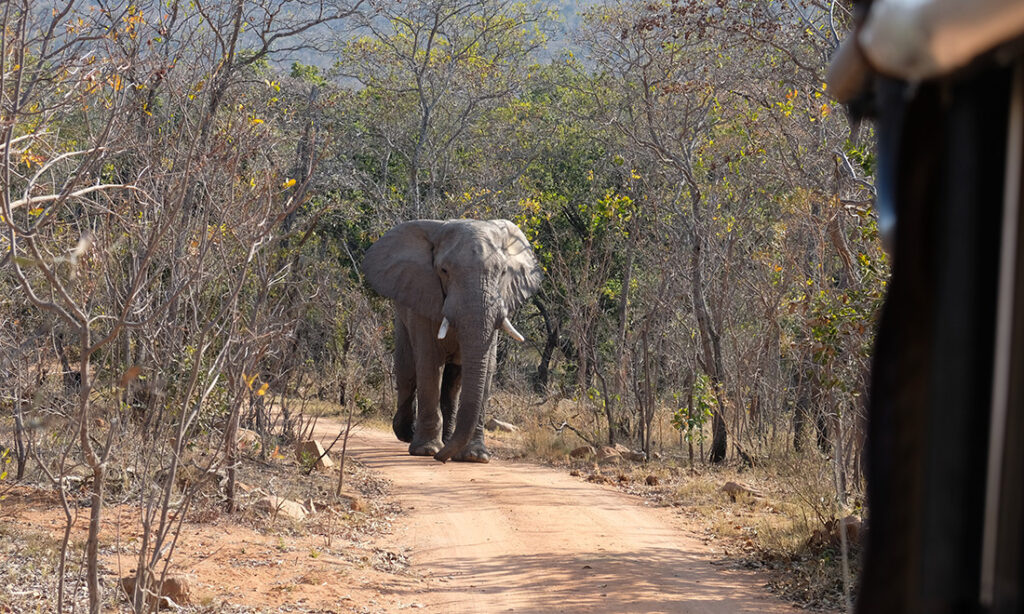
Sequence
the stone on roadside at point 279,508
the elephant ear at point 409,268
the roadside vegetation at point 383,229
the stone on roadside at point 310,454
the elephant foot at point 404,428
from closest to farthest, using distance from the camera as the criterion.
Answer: the roadside vegetation at point 383,229 < the stone on roadside at point 279,508 < the stone on roadside at point 310,454 < the elephant ear at point 409,268 < the elephant foot at point 404,428

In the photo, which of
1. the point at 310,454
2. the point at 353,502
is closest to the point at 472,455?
the point at 310,454

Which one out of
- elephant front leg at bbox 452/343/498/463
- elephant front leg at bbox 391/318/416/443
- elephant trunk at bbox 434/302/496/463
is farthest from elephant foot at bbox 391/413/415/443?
elephant trunk at bbox 434/302/496/463

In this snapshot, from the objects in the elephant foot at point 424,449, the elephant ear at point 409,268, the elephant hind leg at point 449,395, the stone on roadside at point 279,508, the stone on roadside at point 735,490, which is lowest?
the stone on roadside at point 279,508

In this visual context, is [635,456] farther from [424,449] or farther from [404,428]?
[404,428]

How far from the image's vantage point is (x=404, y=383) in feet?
52.3

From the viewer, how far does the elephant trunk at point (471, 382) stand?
41.8ft

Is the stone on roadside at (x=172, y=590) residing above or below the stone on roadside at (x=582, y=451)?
below

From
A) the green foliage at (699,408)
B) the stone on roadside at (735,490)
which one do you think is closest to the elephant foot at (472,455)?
the green foliage at (699,408)

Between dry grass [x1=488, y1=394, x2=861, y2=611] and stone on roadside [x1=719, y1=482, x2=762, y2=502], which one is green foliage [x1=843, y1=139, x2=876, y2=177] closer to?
dry grass [x1=488, y1=394, x2=861, y2=611]

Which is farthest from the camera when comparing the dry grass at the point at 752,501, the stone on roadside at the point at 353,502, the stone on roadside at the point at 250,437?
the stone on roadside at the point at 250,437

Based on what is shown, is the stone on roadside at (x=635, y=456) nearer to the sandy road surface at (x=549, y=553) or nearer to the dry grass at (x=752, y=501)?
the dry grass at (x=752, y=501)

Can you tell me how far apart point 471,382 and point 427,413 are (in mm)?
1439

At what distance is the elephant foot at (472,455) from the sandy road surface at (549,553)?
1.25m

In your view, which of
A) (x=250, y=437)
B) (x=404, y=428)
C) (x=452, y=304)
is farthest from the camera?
(x=404, y=428)
